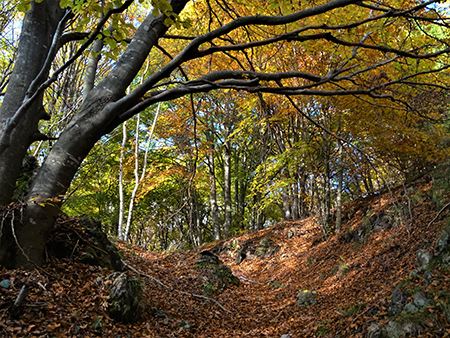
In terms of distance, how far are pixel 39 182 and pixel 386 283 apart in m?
5.00

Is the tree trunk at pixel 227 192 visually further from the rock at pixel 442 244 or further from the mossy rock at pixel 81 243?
the rock at pixel 442 244

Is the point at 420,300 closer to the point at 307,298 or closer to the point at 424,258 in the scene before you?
the point at 424,258

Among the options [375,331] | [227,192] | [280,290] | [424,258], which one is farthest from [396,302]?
[227,192]

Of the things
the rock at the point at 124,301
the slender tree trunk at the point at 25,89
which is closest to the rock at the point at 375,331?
the rock at the point at 124,301

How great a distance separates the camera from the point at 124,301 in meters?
3.80

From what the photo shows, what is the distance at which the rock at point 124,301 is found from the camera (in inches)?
145

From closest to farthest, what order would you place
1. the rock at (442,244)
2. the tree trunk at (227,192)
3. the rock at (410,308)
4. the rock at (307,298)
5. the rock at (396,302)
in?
the rock at (410,308), the rock at (396,302), the rock at (442,244), the rock at (307,298), the tree trunk at (227,192)

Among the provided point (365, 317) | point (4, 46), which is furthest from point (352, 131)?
point (4, 46)

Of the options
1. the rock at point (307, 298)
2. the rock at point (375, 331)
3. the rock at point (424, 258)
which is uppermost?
the rock at point (424, 258)

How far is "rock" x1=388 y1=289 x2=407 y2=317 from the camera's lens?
11.0ft

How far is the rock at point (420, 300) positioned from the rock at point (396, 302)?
217 millimetres

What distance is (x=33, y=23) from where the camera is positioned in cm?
338

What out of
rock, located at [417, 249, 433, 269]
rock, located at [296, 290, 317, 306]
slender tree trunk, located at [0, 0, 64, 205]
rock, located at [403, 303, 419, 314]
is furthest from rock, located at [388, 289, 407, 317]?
slender tree trunk, located at [0, 0, 64, 205]

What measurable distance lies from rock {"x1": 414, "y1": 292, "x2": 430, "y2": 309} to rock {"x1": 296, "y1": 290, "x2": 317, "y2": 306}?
237cm
